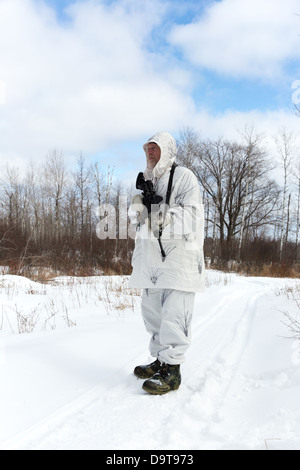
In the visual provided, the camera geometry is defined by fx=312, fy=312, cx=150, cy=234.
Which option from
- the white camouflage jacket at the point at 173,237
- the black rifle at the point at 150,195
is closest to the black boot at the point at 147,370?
the white camouflage jacket at the point at 173,237

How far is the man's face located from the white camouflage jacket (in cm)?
7

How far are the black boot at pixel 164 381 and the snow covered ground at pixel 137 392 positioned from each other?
47mm

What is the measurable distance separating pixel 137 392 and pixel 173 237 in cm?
110

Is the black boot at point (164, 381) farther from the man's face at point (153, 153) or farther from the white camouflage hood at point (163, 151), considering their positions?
the man's face at point (153, 153)

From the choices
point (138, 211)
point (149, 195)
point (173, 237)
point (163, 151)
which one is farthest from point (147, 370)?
point (163, 151)

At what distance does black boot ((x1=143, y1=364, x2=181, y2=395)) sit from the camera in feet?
6.83

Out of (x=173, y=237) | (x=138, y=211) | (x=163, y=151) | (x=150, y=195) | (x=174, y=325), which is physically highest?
(x=163, y=151)

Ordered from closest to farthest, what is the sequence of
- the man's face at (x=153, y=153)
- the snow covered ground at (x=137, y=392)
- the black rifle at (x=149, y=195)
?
the snow covered ground at (x=137, y=392)
the black rifle at (x=149, y=195)
the man's face at (x=153, y=153)

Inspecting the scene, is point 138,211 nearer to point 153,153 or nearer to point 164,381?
point 153,153

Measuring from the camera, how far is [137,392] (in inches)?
84.5

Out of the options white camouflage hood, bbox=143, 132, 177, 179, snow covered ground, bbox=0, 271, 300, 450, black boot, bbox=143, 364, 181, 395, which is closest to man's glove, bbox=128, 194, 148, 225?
white camouflage hood, bbox=143, 132, 177, 179

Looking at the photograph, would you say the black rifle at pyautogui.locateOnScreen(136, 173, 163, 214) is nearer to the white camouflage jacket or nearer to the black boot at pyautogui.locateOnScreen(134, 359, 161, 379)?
the white camouflage jacket

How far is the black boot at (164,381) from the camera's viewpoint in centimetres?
208
